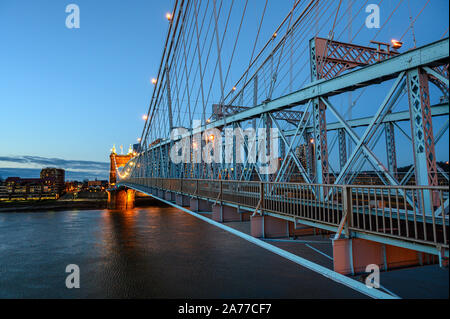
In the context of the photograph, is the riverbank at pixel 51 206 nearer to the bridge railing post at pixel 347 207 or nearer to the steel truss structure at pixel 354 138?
the steel truss structure at pixel 354 138

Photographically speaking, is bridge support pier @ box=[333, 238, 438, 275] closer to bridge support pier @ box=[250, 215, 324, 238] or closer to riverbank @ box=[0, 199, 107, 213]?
bridge support pier @ box=[250, 215, 324, 238]

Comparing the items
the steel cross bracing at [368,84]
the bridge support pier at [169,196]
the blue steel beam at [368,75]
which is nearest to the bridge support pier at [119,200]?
the bridge support pier at [169,196]

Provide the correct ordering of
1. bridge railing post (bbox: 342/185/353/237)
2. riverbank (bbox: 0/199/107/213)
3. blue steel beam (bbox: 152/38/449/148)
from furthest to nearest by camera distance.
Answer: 1. riverbank (bbox: 0/199/107/213)
2. blue steel beam (bbox: 152/38/449/148)
3. bridge railing post (bbox: 342/185/353/237)

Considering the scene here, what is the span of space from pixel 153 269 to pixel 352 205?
17.7 metres

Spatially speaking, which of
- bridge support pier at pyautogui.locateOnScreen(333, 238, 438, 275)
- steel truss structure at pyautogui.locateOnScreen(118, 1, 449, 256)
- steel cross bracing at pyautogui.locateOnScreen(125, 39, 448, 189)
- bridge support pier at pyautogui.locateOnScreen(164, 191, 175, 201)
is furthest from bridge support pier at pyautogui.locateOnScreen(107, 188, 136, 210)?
bridge support pier at pyautogui.locateOnScreen(333, 238, 438, 275)

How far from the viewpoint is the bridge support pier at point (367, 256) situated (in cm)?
536

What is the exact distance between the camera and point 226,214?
11.7 metres

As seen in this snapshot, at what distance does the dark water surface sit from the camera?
14914 mm

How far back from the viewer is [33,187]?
561 ft

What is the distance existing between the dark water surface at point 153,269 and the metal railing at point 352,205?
584cm

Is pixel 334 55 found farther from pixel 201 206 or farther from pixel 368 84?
pixel 201 206

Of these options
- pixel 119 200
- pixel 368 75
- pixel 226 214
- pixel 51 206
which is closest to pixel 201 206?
pixel 226 214

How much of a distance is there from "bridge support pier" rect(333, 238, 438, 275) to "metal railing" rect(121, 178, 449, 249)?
31 centimetres
